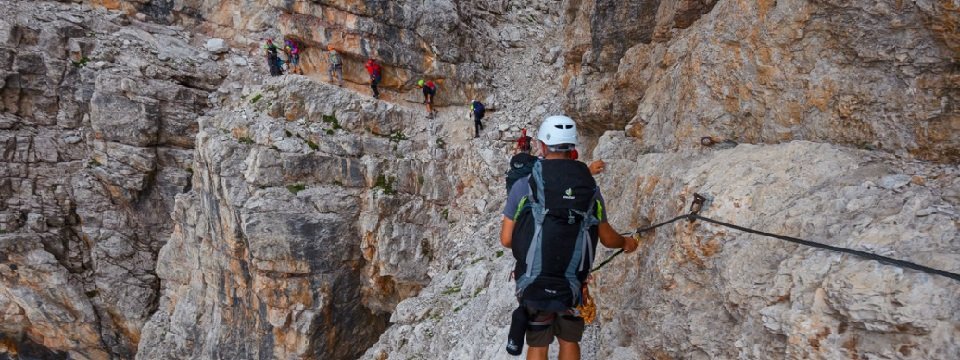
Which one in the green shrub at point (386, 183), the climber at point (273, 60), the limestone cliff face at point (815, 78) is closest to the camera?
the limestone cliff face at point (815, 78)

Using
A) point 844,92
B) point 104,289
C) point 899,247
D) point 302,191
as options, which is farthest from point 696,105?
point 104,289

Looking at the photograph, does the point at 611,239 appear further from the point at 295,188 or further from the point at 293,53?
the point at 293,53

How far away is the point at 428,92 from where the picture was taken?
19.2 meters

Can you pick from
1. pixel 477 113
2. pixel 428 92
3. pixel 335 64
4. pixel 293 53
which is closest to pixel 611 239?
pixel 477 113

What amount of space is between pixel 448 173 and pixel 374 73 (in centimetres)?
518

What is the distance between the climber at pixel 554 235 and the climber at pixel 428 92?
49.3 ft

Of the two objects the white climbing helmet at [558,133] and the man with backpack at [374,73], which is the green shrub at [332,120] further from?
the white climbing helmet at [558,133]

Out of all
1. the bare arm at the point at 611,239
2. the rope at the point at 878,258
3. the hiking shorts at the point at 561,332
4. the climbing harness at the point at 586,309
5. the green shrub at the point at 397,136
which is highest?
the green shrub at the point at 397,136

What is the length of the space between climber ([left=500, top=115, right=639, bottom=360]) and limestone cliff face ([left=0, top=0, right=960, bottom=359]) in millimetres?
1230

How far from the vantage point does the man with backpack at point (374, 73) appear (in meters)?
19.0

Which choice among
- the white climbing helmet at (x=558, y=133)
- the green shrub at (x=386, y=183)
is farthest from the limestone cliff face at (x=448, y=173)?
the white climbing helmet at (x=558, y=133)

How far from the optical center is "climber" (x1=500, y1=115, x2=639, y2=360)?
4.07m

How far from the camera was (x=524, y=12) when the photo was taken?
906 inches

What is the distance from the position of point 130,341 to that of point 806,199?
33.9m
